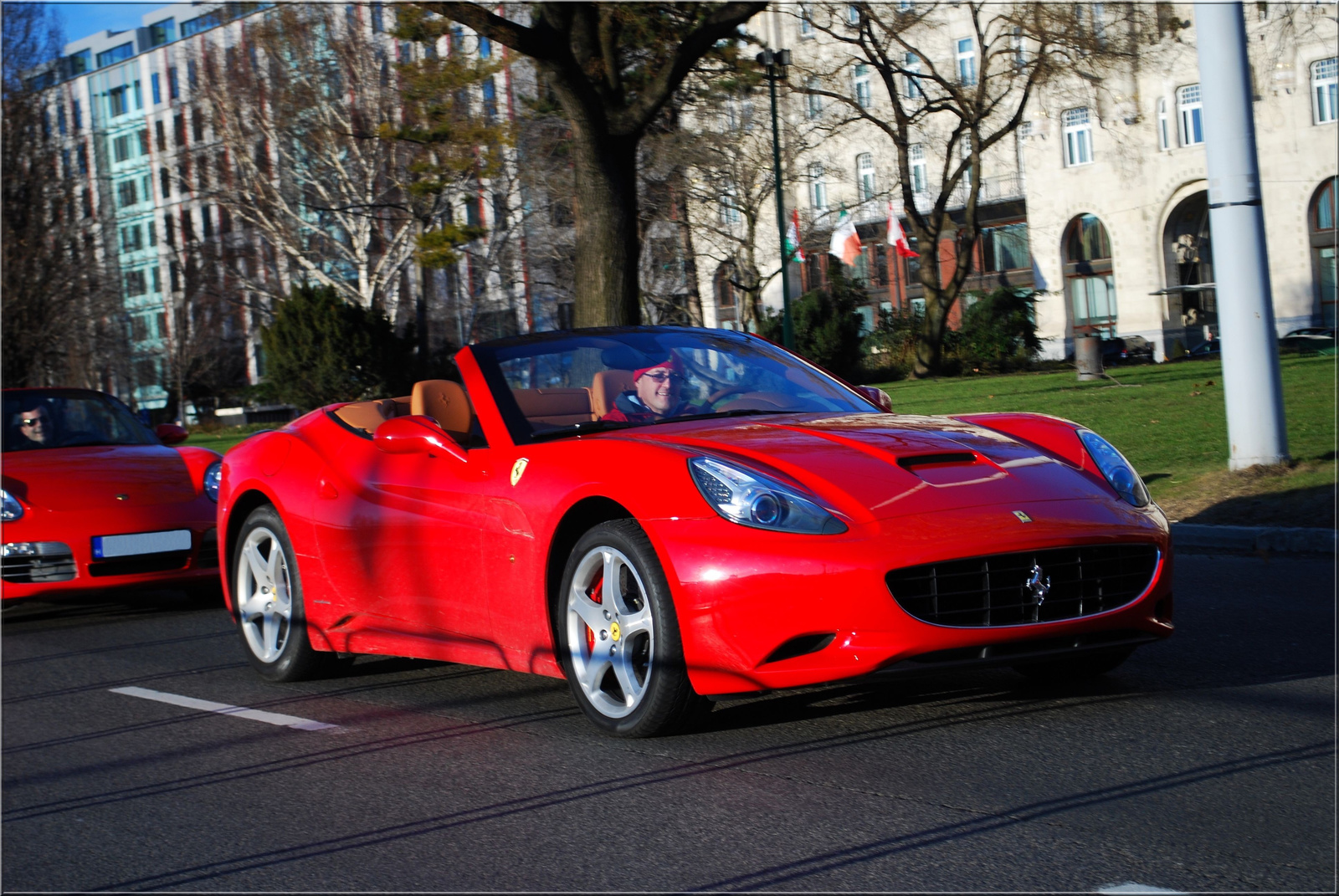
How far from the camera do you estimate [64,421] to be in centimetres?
1030

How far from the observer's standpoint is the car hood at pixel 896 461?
178 inches

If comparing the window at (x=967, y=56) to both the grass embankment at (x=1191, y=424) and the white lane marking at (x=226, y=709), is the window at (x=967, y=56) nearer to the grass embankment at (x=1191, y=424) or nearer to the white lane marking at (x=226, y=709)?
the grass embankment at (x=1191, y=424)

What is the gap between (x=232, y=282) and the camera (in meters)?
51.0

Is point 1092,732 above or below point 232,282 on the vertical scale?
below

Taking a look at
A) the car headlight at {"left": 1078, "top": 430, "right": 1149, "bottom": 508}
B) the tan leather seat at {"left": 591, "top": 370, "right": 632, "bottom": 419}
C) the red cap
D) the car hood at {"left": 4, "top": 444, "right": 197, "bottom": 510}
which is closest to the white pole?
the car headlight at {"left": 1078, "top": 430, "right": 1149, "bottom": 508}

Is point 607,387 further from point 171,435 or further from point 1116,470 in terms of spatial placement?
point 171,435

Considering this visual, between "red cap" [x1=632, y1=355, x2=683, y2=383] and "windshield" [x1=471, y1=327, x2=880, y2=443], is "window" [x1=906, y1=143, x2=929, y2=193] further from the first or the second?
"red cap" [x1=632, y1=355, x2=683, y2=383]

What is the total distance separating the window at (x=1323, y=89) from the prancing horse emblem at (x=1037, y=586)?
1968 inches

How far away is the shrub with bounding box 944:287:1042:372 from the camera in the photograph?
42.7 meters

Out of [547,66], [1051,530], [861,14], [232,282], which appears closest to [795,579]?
[1051,530]

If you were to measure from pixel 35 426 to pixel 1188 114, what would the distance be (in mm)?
48826

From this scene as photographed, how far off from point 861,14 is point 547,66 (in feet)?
67.7

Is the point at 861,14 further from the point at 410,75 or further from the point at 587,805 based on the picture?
the point at 587,805

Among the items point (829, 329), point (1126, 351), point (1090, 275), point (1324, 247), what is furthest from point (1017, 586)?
point (1090, 275)
